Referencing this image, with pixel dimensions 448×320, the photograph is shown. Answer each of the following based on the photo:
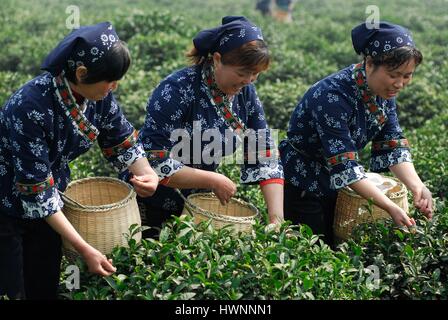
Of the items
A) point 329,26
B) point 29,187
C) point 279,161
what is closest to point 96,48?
point 29,187

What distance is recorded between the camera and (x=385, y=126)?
145 inches

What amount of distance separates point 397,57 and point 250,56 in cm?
72

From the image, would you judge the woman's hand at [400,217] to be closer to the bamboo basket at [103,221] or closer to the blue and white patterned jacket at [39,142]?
the bamboo basket at [103,221]

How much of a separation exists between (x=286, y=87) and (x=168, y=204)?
470cm

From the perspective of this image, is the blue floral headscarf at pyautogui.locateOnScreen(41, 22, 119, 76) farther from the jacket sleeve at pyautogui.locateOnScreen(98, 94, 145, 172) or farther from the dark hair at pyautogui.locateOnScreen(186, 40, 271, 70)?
the dark hair at pyautogui.locateOnScreen(186, 40, 271, 70)

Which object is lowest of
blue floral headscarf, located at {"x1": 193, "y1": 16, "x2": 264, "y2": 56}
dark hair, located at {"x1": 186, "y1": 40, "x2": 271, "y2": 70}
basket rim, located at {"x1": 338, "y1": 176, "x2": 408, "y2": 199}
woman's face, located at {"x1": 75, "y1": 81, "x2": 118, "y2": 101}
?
basket rim, located at {"x1": 338, "y1": 176, "x2": 408, "y2": 199}

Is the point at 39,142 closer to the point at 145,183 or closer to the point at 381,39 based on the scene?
the point at 145,183

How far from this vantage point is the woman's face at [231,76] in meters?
3.21

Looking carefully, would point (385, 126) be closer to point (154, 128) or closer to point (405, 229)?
point (405, 229)

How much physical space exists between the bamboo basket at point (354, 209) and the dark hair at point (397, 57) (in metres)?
0.66

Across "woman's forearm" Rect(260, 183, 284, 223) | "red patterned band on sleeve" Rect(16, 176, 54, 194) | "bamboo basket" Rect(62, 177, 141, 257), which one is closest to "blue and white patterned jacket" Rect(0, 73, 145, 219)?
"red patterned band on sleeve" Rect(16, 176, 54, 194)

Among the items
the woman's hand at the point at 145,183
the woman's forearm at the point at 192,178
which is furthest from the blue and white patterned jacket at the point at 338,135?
the woman's hand at the point at 145,183

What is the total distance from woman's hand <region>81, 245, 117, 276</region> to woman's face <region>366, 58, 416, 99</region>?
62.2 inches

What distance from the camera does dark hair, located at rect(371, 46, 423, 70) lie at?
3295 millimetres
